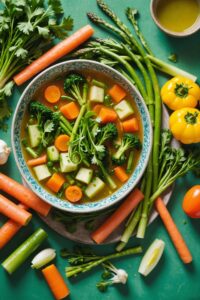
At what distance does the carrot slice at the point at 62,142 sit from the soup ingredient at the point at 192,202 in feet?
2.98

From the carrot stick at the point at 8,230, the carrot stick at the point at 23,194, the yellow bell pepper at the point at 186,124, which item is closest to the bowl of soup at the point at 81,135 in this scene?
the carrot stick at the point at 23,194

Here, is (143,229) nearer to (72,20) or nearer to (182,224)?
(182,224)

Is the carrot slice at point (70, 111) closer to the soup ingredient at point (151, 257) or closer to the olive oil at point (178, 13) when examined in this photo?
the olive oil at point (178, 13)

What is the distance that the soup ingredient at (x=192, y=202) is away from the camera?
344 centimetres

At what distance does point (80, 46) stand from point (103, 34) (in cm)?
19

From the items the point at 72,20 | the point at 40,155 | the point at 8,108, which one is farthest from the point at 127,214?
the point at 72,20

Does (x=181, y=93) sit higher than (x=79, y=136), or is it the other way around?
(x=79, y=136)

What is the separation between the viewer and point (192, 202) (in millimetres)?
3441

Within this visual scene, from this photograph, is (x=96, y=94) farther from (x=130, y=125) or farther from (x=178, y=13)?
(x=178, y=13)

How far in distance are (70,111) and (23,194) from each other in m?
0.66

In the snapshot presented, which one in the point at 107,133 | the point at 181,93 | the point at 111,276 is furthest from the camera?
the point at 111,276

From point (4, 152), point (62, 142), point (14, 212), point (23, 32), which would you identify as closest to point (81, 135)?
point (62, 142)

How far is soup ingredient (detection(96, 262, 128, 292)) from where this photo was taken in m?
3.53

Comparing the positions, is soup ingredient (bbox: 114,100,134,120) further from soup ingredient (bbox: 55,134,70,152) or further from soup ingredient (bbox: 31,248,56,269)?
soup ingredient (bbox: 31,248,56,269)
